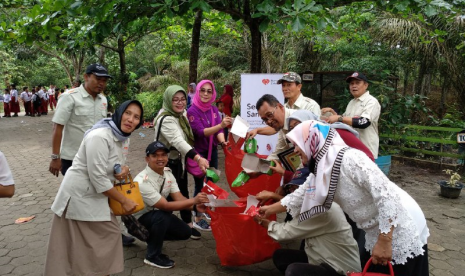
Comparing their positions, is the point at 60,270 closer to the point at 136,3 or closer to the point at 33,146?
the point at 136,3

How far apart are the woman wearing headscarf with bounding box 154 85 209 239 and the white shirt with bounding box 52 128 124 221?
3.12ft

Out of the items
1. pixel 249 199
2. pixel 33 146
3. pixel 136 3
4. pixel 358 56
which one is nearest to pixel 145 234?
pixel 249 199

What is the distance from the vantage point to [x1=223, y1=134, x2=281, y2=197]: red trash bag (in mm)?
3225

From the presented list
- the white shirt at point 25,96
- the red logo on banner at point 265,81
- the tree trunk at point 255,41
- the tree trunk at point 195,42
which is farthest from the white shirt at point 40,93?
the red logo on banner at point 265,81

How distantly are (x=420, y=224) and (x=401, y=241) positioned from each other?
219 millimetres

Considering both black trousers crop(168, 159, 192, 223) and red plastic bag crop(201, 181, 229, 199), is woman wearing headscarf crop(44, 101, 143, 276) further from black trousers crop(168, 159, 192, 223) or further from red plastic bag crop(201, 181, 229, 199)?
black trousers crop(168, 159, 192, 223)

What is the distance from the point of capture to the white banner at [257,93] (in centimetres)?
536

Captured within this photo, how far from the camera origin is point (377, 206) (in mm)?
1777

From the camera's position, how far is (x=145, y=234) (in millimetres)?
3018

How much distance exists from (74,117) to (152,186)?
3.52ft

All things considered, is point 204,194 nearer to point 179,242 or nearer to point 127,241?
point 179,242

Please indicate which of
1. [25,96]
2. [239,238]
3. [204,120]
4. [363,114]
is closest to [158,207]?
[239,238]

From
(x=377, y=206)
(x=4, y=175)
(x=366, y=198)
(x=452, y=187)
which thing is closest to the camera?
(x=377, y=206)

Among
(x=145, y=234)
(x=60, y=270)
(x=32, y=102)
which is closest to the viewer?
(x=60, y=270)
